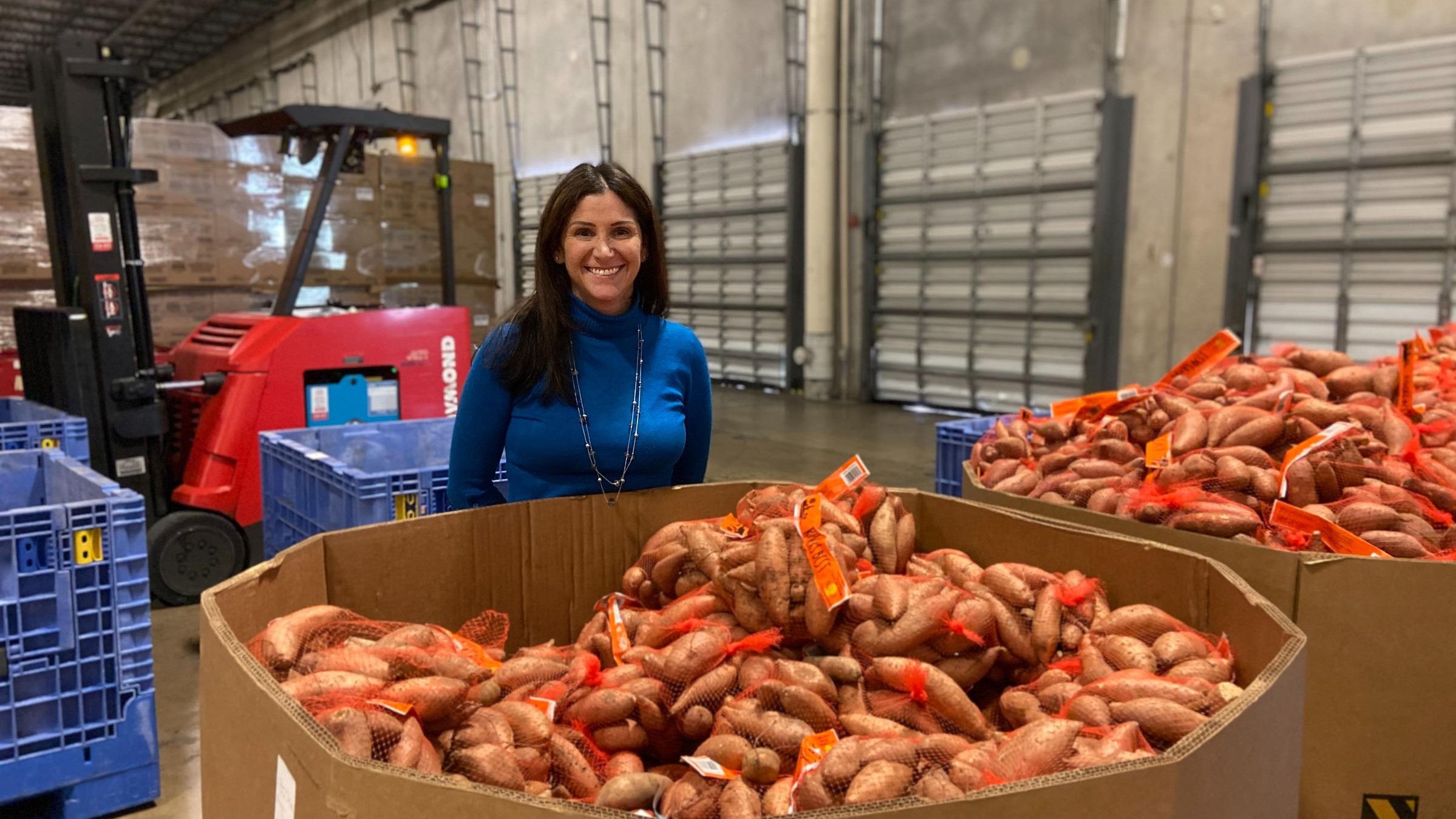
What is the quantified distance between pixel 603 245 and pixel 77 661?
1927mm

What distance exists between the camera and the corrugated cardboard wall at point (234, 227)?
7.27 m

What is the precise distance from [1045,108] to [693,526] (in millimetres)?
8554

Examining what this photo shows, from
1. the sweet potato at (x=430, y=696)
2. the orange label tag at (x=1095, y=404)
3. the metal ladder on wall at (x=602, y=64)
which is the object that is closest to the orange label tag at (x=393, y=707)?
the sweet potato at (x=430, y=696)

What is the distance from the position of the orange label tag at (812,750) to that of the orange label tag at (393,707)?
0.52 meters

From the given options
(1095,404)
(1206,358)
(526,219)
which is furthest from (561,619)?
(526,219)

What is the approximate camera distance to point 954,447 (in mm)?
3990

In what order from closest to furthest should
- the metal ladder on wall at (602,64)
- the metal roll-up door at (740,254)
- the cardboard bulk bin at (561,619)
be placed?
the cardboard bulk bin at (561,619)
the metal roll-up door at (740,254)
the metal ladder on wall at (602,64)

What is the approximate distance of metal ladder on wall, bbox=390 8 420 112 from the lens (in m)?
16.6

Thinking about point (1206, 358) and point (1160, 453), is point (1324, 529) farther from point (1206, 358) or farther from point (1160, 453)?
point (1206, 358)

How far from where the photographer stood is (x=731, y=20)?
39.5ft

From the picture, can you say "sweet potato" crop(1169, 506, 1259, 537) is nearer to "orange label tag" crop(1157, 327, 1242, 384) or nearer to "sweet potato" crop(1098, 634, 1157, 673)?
"sweet potato" crop(1098, 634, 1157, 673)

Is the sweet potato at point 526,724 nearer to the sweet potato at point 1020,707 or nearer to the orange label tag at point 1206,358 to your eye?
the sweet potato at point 1020,707

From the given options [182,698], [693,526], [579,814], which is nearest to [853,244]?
[182,698]

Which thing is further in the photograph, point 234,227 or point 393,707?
point 234,227
